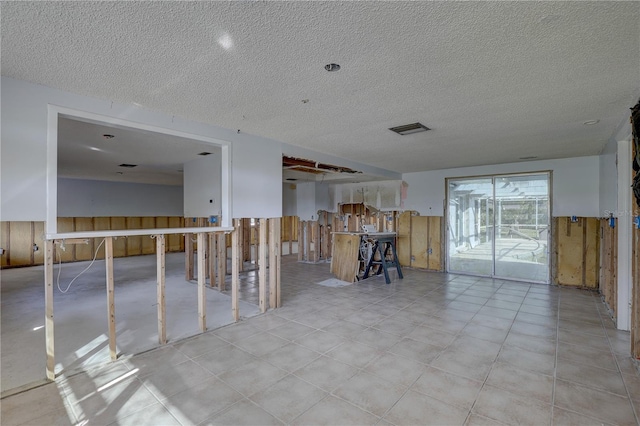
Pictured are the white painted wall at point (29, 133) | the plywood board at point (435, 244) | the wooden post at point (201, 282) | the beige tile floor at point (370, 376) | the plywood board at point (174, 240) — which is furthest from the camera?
the plywood board at point (174, 240)

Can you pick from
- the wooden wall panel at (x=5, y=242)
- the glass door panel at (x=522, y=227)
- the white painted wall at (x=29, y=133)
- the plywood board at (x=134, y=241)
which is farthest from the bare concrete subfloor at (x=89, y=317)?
the glass door panel at (x=522, y=227)

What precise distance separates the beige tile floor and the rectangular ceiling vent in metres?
2.48

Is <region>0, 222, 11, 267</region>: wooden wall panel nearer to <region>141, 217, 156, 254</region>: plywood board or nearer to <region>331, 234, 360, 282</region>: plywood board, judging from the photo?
<region>141, 217, 156, 254</region>: plywood board

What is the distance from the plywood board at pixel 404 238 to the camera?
777 centimetres

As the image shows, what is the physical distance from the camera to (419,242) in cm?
757

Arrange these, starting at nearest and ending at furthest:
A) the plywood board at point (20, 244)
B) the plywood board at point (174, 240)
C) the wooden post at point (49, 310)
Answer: the wooden post at point (49, 310) → the plywood board at point (20, 244) → the plywood board at point (174, 240)

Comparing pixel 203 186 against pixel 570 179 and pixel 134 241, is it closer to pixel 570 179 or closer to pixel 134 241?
pixel 134 241

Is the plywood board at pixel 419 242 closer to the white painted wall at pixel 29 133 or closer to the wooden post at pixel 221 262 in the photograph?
the wooden post at pixel 221 262

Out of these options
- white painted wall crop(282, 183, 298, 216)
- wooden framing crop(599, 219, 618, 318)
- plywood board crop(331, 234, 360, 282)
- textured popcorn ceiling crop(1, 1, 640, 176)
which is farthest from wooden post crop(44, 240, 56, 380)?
white painted wall crop(282, 183, 298, 216)

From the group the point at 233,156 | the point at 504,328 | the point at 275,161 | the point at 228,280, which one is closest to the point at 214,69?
the point at 233,156

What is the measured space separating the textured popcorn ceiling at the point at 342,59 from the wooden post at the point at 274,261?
4.85 ft

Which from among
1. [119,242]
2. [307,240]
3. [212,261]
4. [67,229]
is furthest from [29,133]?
[119,242]

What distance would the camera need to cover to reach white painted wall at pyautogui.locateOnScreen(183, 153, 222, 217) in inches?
215

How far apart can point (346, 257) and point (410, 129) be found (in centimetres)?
335
